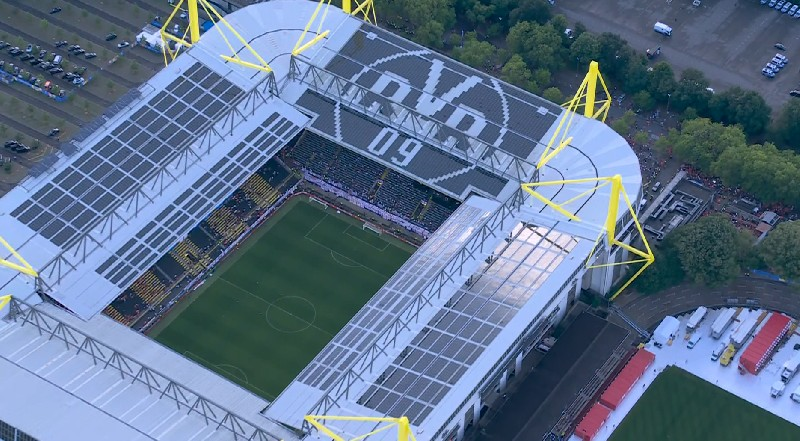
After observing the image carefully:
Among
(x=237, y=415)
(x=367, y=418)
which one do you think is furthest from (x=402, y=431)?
(x=237, y=415)

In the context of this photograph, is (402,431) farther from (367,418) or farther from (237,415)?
(237,415)
